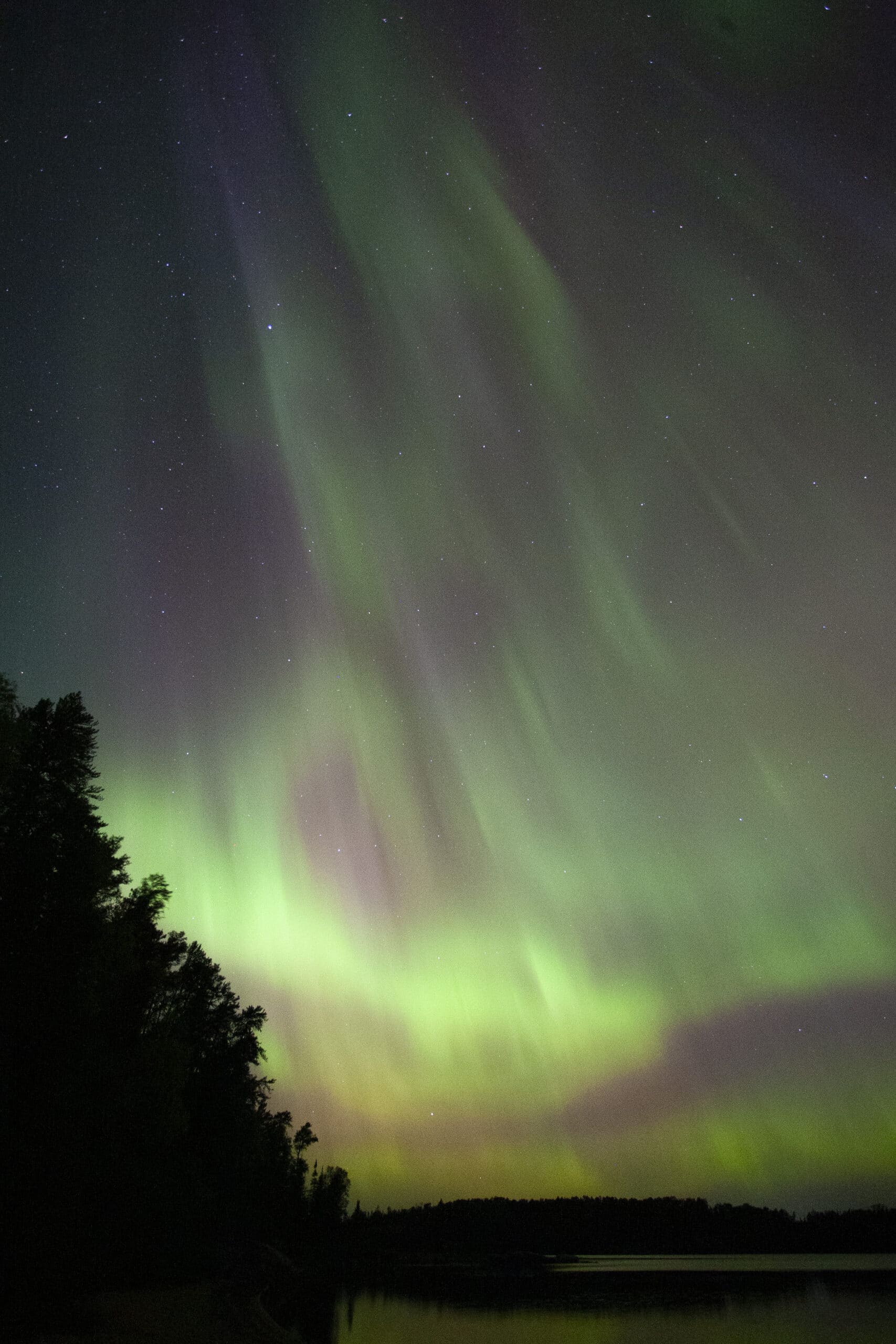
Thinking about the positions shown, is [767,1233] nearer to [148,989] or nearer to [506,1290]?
[506,1290]

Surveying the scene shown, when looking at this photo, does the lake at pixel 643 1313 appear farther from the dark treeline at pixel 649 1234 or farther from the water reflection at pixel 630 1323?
the dark treeline at pixel 649 1234

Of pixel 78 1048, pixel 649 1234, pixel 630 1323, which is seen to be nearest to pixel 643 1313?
pixel 630 1323

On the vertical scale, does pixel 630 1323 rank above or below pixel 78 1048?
below

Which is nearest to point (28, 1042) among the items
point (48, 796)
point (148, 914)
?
point (48, 796)

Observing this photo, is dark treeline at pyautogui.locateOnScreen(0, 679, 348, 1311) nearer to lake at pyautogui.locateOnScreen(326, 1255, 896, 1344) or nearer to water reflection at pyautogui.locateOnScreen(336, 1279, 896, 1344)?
water reflection at pyautogui.locateOnScreen(336, 1279, 896, 1344)

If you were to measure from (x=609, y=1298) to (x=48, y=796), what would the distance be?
214 feet

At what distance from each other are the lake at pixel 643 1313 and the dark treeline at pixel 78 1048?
16.9 meters

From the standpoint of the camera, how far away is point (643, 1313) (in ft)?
184

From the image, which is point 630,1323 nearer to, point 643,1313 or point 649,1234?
point 643,1313

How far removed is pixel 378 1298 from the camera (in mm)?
67375

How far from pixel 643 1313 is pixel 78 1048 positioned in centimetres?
5036

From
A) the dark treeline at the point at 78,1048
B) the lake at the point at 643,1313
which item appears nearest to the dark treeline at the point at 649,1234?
the lake at the point at 643,1313

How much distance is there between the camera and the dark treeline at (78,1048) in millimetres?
20844

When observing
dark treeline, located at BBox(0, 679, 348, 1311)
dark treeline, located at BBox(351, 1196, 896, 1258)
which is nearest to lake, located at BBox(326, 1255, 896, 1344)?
dark treeline, located at BBox(0, 679, 348, 1311)
